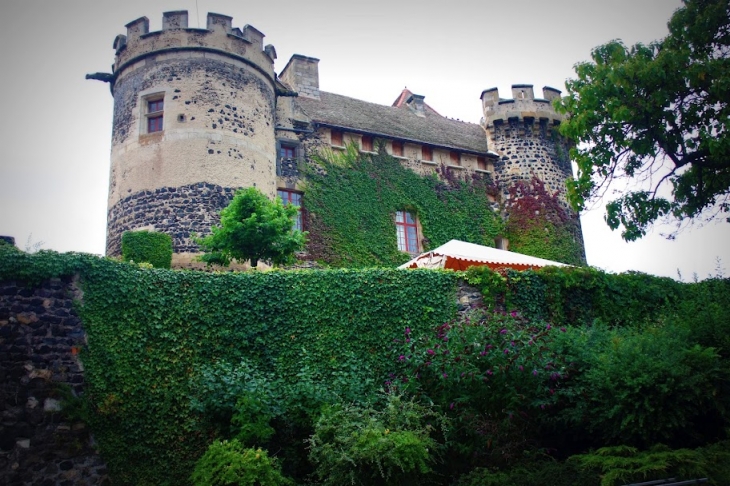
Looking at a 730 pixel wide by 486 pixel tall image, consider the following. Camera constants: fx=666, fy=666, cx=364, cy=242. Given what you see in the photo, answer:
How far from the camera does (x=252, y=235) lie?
51.9 ft

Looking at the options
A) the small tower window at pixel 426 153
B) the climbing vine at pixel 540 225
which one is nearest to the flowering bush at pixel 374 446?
the climbing vine at pixel 540 225

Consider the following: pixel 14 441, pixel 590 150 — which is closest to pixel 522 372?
pixel 590 150

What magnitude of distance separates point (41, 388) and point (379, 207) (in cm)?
1381

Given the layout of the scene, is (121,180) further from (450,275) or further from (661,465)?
(661,465)

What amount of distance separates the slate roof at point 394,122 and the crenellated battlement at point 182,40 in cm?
388

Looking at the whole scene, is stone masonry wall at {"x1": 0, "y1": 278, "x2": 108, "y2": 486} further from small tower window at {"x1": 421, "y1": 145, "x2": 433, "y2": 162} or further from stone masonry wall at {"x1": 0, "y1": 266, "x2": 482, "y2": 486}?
small tower window at {"x1": 421, "y1": 145, "x2": 433, "y2": 162}

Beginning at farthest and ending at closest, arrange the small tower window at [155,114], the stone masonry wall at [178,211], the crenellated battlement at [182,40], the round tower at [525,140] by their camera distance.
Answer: the round tower at [525,140], the crenellated battlement at [182,40], the small tower window at [155,114], the stone masonry wall at [178,211]

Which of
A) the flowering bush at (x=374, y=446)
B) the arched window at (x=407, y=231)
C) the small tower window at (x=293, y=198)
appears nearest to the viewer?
the flowering bush at (x=374, y=446)

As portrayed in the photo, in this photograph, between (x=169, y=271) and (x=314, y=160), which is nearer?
(x=169, y=271)

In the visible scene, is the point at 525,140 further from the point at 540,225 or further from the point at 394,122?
the point at 394,122

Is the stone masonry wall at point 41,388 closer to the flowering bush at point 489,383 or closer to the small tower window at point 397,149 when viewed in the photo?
the flowering bush at point 489,383

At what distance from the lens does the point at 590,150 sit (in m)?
13.1

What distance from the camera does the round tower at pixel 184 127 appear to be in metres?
18.2

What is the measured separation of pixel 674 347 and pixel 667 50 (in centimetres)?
530
